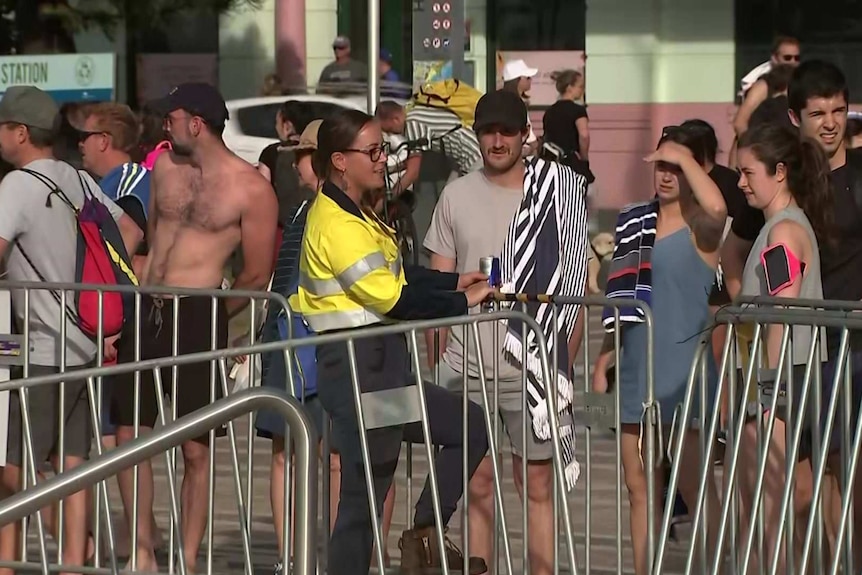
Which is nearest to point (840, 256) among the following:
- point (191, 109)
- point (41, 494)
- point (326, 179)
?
point (326, 179)

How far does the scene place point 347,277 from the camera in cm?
612

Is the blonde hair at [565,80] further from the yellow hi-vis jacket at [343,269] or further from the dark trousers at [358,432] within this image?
the dark trousers at [358,432]

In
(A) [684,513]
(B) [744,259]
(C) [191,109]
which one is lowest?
(A) [684,513]

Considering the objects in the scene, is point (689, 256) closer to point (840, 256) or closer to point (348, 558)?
point (840, 256)

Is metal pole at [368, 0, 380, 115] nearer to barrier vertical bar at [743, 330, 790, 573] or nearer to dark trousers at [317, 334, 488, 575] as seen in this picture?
dark trousers at [317, 334, 488, 575]

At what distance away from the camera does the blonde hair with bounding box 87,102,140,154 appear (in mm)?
8766

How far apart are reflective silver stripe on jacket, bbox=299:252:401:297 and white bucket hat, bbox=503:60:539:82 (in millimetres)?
11319

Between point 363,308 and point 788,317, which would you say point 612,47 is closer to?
point 363,308

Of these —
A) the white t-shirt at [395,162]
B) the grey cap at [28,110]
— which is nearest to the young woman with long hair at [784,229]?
the grey cap at [28,110]

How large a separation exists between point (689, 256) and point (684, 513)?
4.10 ft

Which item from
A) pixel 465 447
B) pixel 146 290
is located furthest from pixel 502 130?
pixel 465 447


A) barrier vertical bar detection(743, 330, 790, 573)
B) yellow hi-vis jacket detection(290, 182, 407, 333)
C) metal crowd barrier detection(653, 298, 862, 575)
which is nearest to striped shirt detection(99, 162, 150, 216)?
yellow hi-vis jacket detection(290, 182, 407, 333)

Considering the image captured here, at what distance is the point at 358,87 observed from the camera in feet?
56.4

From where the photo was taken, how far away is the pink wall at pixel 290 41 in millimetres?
17906
